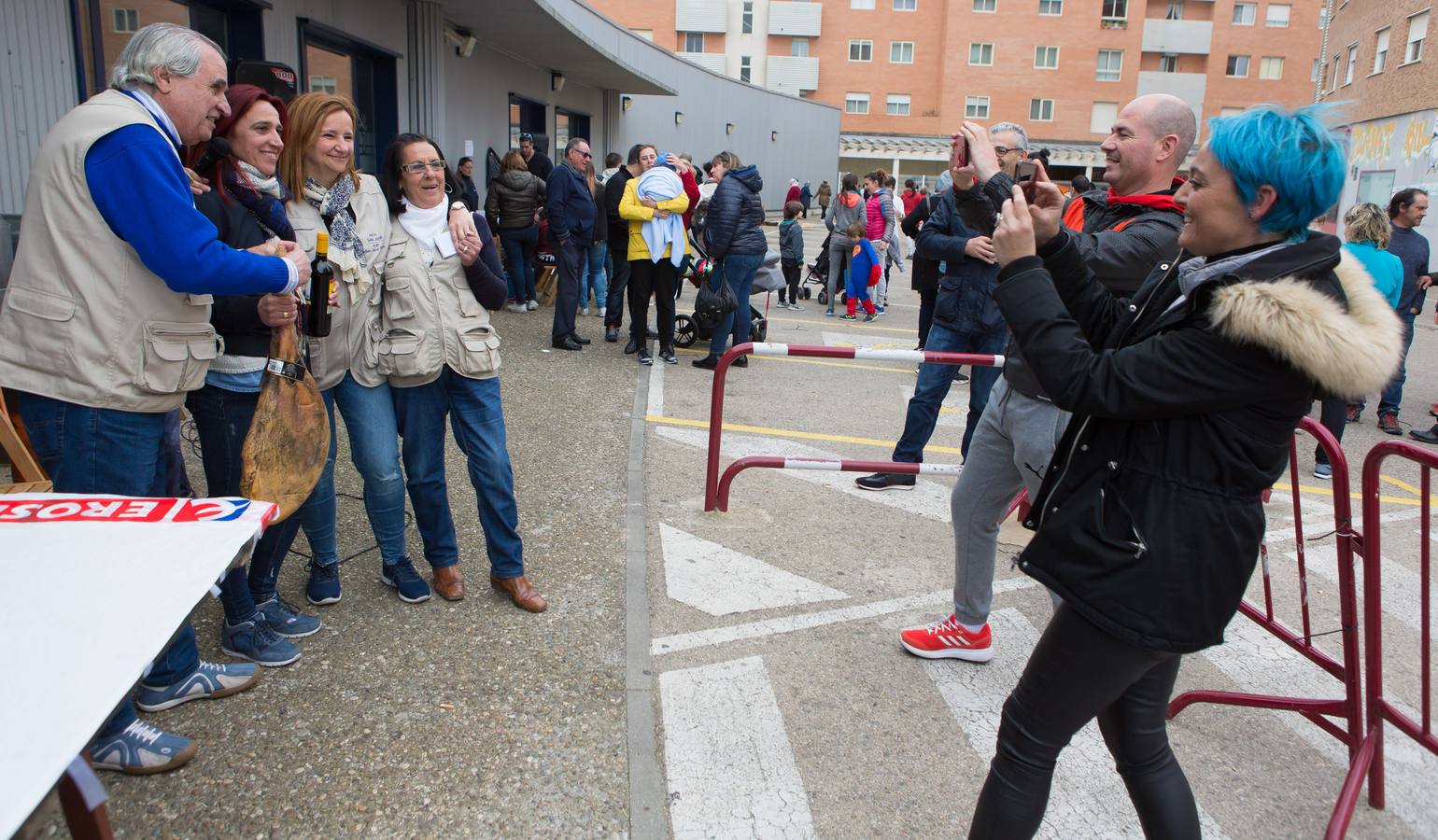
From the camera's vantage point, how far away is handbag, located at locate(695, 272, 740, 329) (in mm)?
8953

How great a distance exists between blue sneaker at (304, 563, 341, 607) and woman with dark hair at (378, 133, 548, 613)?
0.39m

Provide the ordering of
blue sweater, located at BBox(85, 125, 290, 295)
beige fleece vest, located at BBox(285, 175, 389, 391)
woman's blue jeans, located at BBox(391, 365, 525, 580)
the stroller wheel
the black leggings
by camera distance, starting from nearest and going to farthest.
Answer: the black leggings < blue sweater, located at BBox(85, 125, 290, 295) < beige fleece vest, located at BBox(285, 175, 389, 391) < woman's blue jeans, located at BBox(391, 365, 525, 580) < the stroller wheel

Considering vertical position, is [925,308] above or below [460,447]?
above

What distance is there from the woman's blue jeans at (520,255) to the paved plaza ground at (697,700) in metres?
6.01

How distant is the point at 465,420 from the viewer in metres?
3.78

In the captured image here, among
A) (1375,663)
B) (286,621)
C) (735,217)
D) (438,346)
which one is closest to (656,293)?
(735,217)

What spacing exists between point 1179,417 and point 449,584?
3.00 metres

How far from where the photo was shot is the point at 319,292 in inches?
126

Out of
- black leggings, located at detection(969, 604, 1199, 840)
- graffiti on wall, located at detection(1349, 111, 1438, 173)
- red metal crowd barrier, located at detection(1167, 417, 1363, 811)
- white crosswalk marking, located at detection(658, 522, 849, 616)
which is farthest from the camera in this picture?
graffiti on wall, located at detection(1349, 111, 1438, 173)

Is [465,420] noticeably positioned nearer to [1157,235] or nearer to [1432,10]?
[1157,235]

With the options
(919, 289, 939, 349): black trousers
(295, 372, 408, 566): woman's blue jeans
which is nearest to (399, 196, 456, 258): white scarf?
(295, 372, 408, 566): woman's blue jeans

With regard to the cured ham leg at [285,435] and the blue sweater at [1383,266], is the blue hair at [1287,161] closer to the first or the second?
the cured ham leg at [285,435]

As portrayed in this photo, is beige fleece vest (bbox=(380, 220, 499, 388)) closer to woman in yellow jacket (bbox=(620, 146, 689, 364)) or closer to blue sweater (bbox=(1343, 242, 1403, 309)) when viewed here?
woman in yellow jacket (bbox=(620, 146, 689, 364))

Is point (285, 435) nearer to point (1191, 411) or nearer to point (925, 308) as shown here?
point (1191, 411)
